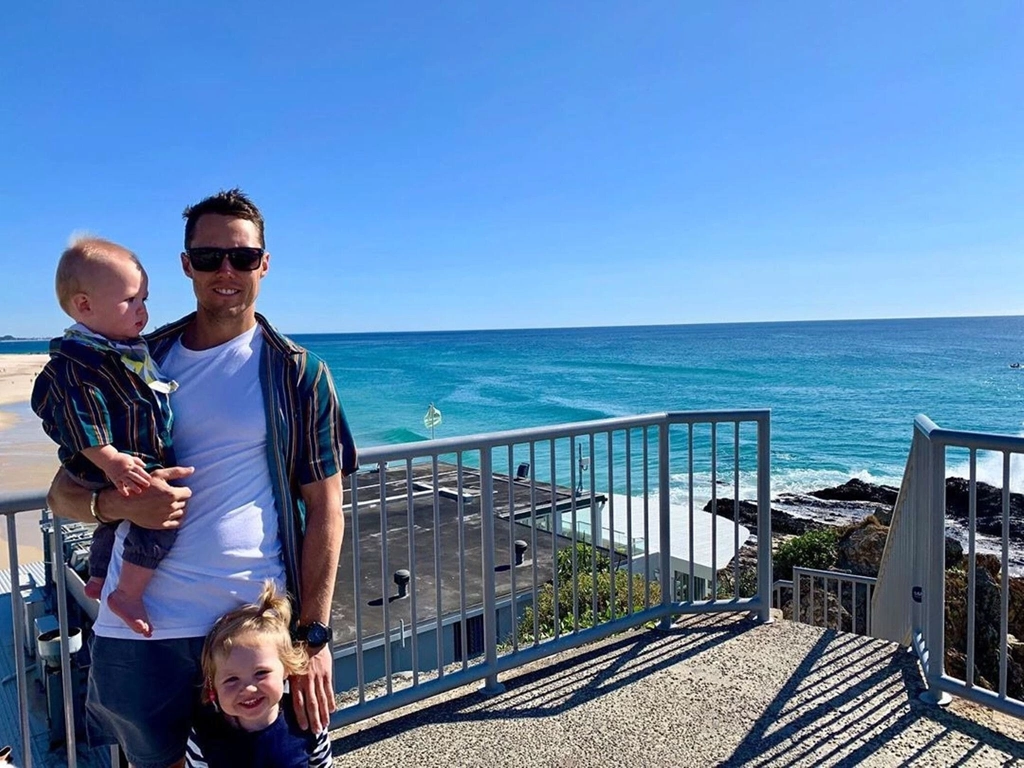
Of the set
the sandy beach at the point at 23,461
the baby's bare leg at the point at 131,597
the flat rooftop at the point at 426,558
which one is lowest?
the sandy beach at the point at 23,461

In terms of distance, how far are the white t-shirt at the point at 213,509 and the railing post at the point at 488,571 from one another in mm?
1671

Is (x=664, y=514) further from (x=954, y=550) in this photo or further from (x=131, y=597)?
(x=954, y=550)

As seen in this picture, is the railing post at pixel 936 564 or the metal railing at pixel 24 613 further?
the railing post at pixel 936 564

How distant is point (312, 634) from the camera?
172 centimetres

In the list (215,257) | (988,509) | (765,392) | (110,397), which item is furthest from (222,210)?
(765,392)

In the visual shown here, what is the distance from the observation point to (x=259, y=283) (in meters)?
1.75

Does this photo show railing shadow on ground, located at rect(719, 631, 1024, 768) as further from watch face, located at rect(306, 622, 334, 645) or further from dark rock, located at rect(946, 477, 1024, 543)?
dark rock, located at rect(946, 477, 1024, 543)

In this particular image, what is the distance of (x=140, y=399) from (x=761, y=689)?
308 cm

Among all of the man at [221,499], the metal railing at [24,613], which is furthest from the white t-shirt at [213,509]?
the metal railing at [24,613]

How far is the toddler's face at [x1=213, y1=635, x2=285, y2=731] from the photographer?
5.19 feet

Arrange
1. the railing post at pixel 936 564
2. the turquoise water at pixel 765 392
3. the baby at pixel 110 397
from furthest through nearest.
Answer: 1. the turquoise water at pixel 765 392
2. the railing post at pixel 936 564
3. the baby at pixel 110 397

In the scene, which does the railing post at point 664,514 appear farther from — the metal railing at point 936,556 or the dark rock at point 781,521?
the dark rock at point 781,521

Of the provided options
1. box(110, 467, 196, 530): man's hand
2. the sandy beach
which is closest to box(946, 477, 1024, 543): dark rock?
box(110, 467, 196, 530): man's hand

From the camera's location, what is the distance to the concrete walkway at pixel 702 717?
2.90 meters
